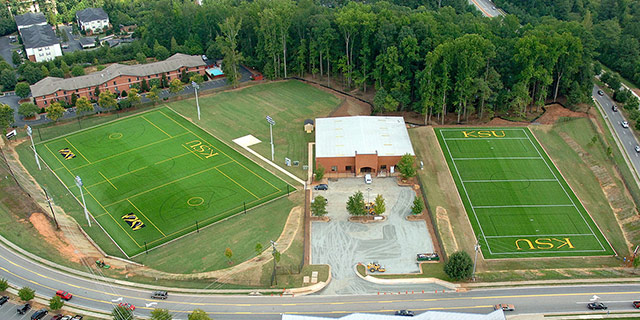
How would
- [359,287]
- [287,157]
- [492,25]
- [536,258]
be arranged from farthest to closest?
[492,25], [287,157], [536,258], [359,287]

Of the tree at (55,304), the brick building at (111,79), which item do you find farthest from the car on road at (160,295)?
the brick building at (111,79)

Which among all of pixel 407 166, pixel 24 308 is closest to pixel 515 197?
pixel 407 166

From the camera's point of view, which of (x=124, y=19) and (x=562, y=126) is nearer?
(x=562, y=126)

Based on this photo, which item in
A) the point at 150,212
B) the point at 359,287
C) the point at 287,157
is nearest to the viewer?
the point at 359,287

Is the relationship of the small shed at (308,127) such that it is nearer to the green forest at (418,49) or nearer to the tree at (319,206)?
the green forest at (418,49)

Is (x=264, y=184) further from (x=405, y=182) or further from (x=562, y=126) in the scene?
(x=562, y=126)

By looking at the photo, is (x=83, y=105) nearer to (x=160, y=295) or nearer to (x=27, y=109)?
(x=27, y=109)

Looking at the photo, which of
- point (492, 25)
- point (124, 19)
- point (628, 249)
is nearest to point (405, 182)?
point (628, 249)
